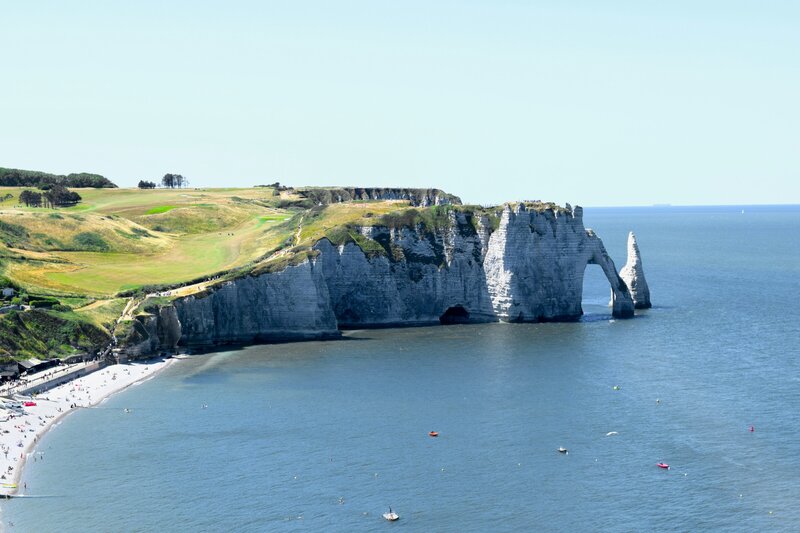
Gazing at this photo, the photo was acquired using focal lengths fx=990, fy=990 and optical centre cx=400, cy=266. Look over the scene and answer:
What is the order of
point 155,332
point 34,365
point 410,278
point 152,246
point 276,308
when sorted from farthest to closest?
point 152,246
point 410,278
point 276,308
point 155,332
point 34,365

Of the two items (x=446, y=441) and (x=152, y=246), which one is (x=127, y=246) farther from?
(x=446, y=441)

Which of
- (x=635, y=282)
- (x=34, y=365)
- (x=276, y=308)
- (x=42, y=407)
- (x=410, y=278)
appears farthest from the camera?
(x=635, y=282)

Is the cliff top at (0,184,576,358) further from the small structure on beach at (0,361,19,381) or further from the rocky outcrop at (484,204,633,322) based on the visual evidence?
the small structure on beach at (0,361,19,381)

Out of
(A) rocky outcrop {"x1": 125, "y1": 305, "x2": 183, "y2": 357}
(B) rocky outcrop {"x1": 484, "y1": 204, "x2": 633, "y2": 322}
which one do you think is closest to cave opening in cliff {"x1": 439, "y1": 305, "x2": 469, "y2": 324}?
(B) rocky outcrop {"x1": 484, "y1": 204, "x2": 633, "y2": 322}

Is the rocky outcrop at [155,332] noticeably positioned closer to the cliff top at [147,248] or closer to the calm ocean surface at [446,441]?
the cliff top at [147,248]

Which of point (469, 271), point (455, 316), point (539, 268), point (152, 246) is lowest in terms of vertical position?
point (455, 316)

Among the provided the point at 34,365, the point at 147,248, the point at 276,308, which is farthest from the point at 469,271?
the point at 34,365
